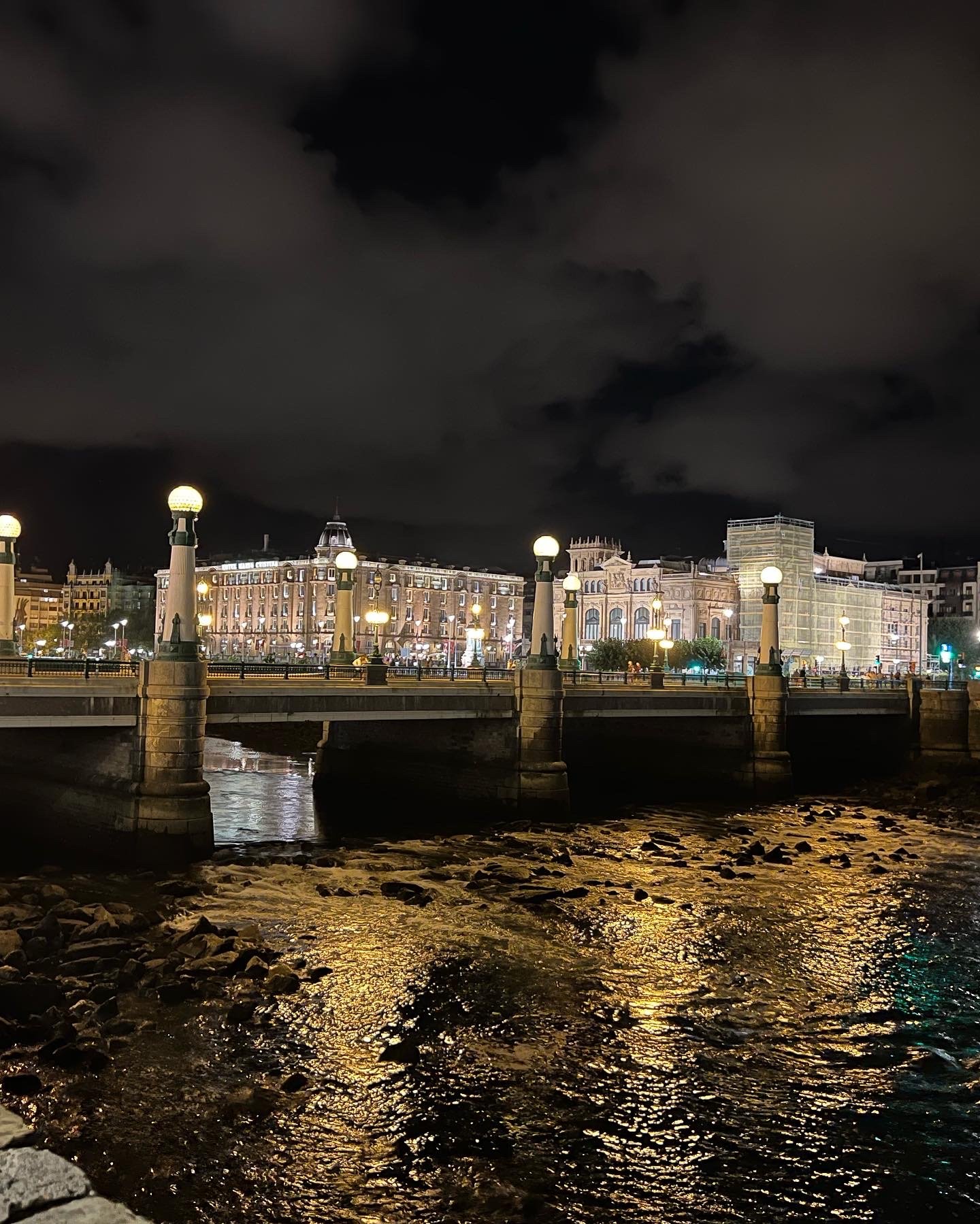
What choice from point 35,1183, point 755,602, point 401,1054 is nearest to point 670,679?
point 401,1054

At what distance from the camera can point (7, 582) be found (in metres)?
36.3

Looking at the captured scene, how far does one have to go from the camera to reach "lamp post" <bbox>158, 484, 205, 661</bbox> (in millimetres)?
30766

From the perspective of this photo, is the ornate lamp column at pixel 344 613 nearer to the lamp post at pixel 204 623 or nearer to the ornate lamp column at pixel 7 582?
the lamp post at pixel 204 623

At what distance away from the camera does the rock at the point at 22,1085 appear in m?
15.7

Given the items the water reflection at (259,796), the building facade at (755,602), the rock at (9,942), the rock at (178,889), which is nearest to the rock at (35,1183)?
the rock at (9,942)

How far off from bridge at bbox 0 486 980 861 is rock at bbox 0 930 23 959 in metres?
7.28

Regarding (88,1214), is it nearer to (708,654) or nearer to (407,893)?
(407,893)

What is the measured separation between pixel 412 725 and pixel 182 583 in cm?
1420

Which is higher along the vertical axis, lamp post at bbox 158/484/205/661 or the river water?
lamp post at bbox 158/484/205/661

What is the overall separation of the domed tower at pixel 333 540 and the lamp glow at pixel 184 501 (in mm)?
142470

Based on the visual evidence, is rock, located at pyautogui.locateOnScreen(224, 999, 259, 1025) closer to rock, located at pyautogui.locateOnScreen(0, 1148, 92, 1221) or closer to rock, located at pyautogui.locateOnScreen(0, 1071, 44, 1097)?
rock, located at pyautogui.locateOnScreen(0, 1071, 44, 1097)

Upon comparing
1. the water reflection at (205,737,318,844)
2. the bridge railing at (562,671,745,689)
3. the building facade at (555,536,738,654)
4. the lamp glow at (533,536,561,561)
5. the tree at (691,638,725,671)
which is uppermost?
the building facade at (555,536,738,654)

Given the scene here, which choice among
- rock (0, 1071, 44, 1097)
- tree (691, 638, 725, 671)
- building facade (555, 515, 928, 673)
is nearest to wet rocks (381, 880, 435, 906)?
rock (0, 1071, 44, 1097)

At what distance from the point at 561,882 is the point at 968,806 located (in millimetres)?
26319
